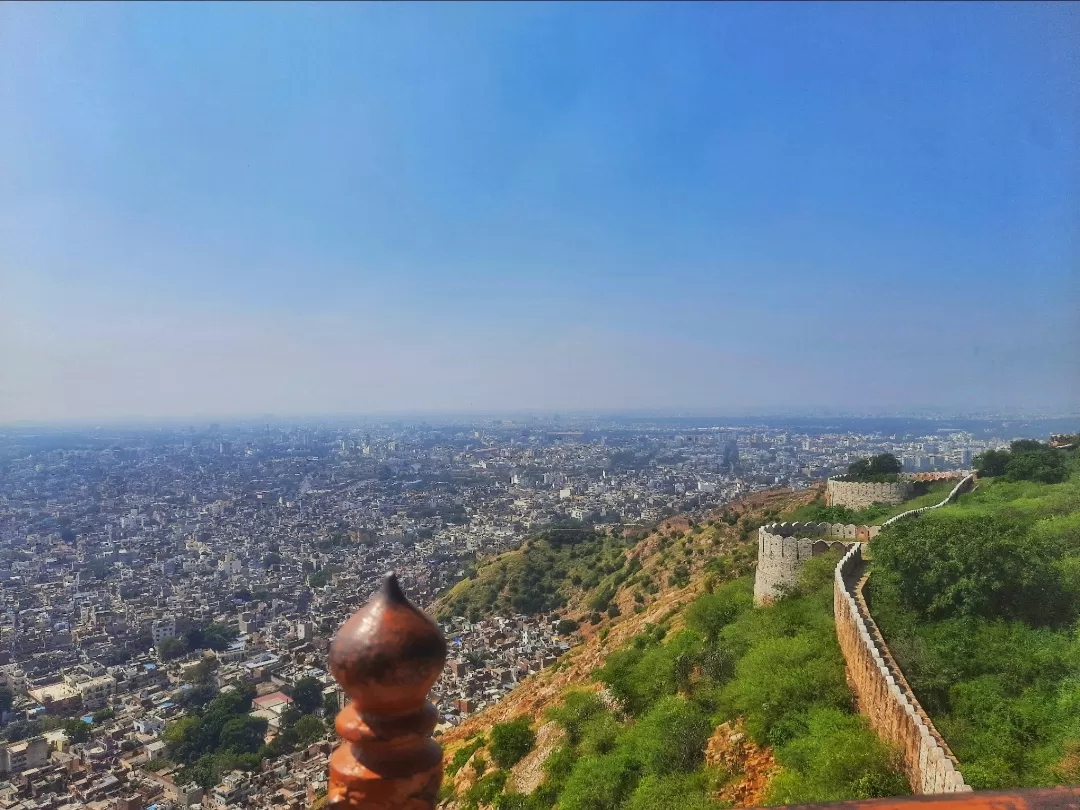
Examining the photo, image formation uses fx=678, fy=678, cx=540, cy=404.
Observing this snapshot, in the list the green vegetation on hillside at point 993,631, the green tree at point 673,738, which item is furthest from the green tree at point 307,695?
the green vegetation on hillside at point 993,631

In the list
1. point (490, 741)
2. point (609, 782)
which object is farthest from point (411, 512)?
point (609, 782)

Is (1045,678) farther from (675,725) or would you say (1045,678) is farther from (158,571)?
(158,571)

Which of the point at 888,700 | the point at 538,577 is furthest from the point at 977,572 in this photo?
the point at 538,577

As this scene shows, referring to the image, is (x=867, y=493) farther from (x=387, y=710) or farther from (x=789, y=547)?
(x=387, y=710)

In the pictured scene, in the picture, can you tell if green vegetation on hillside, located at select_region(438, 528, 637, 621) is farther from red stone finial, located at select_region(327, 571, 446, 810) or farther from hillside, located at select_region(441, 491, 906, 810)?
red stone finial, located at select_region(327, 571, 446, 810)

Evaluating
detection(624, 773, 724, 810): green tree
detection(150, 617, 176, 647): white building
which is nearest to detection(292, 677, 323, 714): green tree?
detection(150, 617, 176, 647): white building

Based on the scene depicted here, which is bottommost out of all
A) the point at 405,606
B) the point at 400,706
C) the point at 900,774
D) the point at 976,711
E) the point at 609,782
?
the point at 609,782

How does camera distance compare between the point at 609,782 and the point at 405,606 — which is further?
the point at 609,782
